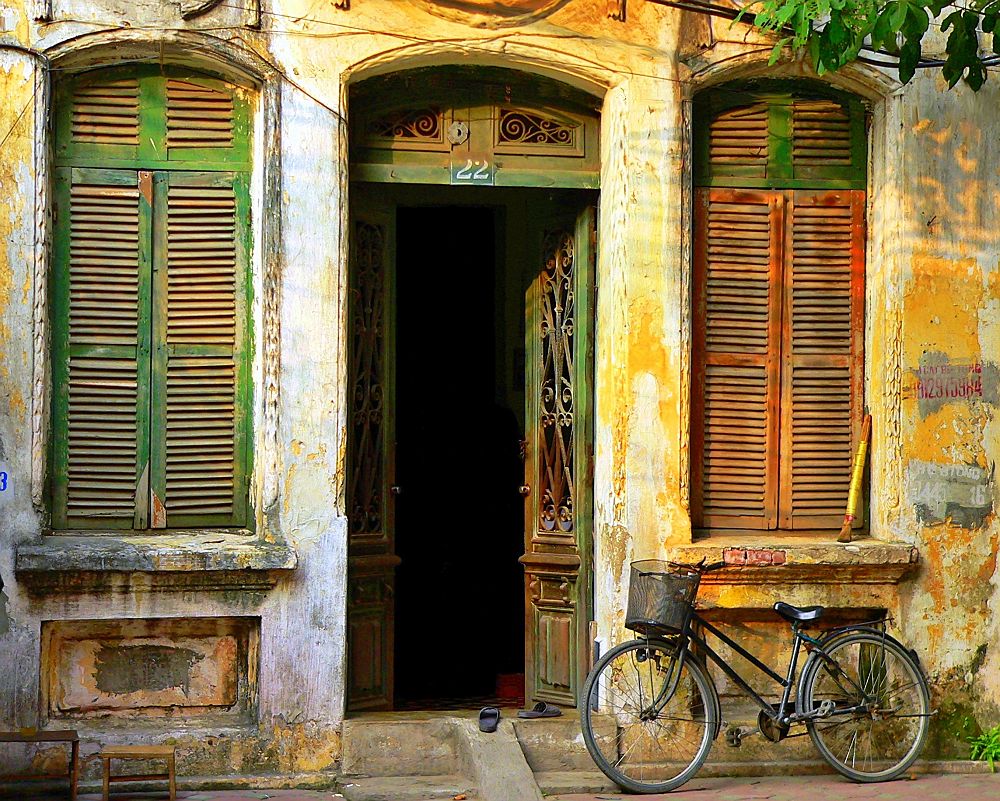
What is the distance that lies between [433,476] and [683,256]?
377cm

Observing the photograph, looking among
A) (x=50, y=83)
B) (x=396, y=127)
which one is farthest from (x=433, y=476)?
(x=50, y=83)

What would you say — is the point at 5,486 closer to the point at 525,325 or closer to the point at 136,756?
the point at 136,756

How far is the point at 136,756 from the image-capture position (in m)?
7.22

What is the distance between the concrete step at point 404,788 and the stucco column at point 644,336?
4.12ft

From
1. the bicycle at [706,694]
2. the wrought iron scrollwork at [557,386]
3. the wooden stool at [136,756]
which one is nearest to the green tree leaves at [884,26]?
the wrought iron scrollwork at [557,386]

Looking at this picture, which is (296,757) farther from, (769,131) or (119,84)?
(769,131)

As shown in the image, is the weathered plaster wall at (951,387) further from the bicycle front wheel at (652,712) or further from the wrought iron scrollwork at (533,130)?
the wrought iron scrollwork at (533,130)

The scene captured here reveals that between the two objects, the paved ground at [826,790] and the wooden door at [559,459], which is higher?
the wooden door at [559,459]

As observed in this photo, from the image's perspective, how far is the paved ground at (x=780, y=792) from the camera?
24.6 feet

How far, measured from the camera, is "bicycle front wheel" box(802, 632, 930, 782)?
784 centimetres

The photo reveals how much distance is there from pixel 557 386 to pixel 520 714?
1924mm

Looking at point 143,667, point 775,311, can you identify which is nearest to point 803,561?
point 775,311

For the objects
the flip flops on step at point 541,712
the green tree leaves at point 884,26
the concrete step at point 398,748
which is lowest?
the concrete step at point 398,748

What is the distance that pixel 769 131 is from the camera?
8.47 metres
